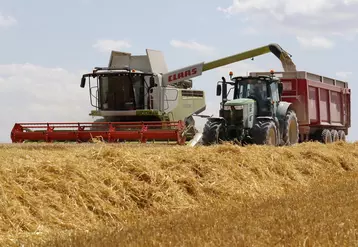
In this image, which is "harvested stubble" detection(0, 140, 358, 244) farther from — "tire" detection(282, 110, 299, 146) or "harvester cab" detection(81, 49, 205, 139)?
"harvester cab" detection(81, 49, 205, 139)

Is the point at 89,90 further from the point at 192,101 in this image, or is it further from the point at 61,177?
the point at 61,177

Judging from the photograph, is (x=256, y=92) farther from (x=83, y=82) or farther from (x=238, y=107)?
(x=83, y=82)

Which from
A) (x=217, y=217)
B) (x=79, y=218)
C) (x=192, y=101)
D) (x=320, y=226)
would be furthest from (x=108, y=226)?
(x=192, y=101)

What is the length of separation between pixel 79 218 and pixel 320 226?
117 inches

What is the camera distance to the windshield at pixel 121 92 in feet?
64.6

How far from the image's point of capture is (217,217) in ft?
23.1

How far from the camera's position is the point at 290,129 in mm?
18562

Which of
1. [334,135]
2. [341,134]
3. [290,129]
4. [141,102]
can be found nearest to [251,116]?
[290,129]

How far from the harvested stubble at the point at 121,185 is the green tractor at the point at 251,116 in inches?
154

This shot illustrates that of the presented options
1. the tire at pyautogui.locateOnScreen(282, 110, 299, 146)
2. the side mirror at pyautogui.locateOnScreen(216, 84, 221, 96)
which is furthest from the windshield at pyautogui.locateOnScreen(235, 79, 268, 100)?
the tire at pyautogui.locateOnScreen(282, 110, 299, 146)

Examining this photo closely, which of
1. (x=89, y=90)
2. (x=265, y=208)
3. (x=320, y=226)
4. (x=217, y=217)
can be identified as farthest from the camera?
(x=89, y=90)

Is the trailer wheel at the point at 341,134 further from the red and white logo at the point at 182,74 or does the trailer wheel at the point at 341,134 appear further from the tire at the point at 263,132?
the tire at the point at 263,132

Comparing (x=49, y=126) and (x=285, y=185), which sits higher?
(x=49, y=126)

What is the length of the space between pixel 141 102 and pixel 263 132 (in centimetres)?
516
